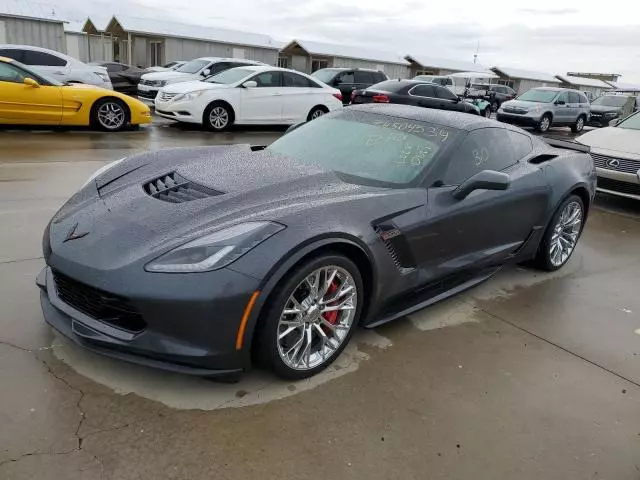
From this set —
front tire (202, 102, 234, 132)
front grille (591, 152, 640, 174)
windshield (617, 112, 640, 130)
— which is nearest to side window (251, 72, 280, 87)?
front tire (202, 102, 234, 132)

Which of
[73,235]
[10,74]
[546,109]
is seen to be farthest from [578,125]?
[73,235]

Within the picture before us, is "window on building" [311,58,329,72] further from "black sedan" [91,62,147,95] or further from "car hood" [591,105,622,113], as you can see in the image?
"car hood" [591,105,622,113]

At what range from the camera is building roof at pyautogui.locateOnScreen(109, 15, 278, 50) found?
29.9m

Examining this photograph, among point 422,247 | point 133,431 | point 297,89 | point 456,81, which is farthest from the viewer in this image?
point 456,81

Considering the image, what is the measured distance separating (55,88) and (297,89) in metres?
5.42

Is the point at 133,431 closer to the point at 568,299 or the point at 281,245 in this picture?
the point at 281,245

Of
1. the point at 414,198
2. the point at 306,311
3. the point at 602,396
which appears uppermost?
the point at 414,198

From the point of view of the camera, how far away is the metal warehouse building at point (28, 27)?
73.4ft

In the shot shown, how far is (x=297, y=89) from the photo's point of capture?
13117 millimetres

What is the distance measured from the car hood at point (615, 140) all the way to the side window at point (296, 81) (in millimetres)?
6821

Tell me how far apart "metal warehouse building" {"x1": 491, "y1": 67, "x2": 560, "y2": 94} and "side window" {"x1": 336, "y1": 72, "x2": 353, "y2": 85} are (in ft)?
103

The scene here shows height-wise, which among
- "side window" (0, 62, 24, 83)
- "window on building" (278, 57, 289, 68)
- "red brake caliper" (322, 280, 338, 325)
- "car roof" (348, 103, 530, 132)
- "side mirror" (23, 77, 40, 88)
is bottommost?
"red brake caliper" (322, 280, 338, 325)

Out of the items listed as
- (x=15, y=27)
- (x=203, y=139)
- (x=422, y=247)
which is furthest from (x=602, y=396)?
(x=15, y=27)

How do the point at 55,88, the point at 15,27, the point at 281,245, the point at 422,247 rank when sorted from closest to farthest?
the point at 281,245, the point at 422,247, the point at 55,88, the point at 15,27
